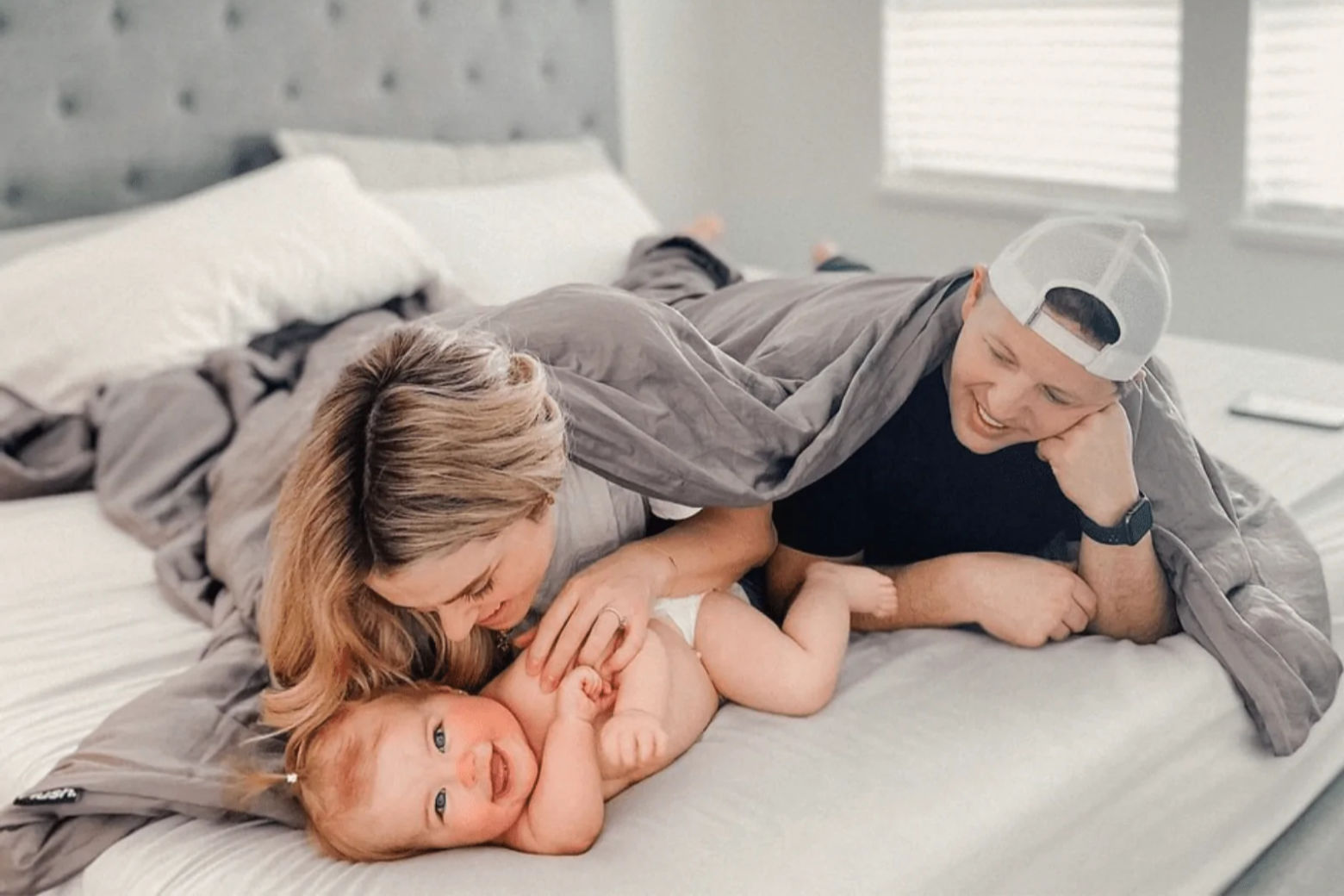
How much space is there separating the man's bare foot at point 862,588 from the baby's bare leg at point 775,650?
1 cm

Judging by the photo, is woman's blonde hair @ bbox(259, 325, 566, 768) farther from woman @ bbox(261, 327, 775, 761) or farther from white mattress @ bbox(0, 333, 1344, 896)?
white mattress @ bbox(0, 333, 1344, 896)

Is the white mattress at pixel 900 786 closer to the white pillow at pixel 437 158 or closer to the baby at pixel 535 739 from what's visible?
the baby at pixel 535 739

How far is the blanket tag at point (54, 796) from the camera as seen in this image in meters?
1.19

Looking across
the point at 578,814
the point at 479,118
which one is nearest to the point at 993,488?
the point at 578,814

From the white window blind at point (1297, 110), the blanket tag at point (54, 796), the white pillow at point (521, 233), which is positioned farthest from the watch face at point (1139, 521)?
the white window blind at point (1297, 110)

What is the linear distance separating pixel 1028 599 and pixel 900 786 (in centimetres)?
29

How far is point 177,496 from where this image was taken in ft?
6.20

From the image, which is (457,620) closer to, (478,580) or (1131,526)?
(478,580)

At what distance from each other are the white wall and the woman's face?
2124mm

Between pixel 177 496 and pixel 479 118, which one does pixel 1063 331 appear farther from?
pixel 479 118

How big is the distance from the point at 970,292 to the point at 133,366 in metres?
1.41

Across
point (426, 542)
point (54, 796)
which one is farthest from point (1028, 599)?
point (54, 796)

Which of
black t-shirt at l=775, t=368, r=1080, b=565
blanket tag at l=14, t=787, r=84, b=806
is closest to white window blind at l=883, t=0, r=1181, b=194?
black t-shirt at l=775, t=368, r=1080, b=565

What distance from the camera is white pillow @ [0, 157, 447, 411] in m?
2.16
